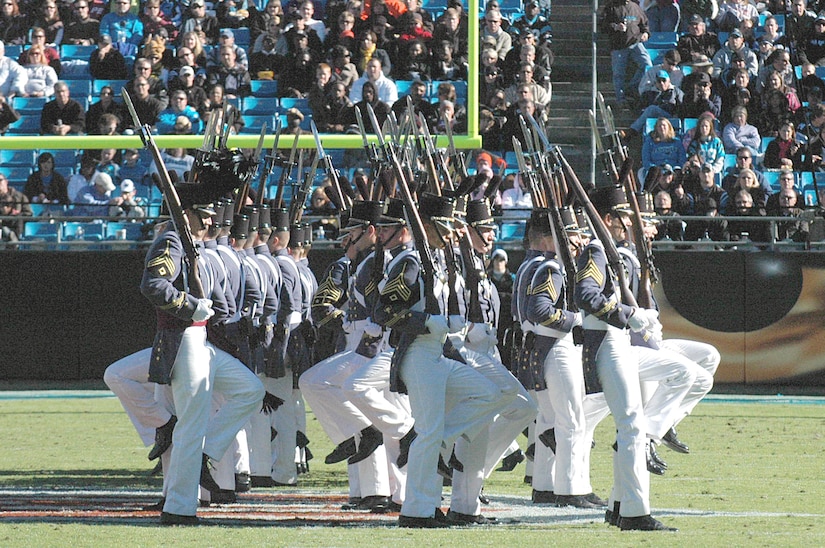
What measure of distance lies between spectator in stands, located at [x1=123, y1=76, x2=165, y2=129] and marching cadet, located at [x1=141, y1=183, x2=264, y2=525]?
1004 centimetres

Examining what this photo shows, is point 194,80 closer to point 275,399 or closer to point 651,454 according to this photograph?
point 275,399

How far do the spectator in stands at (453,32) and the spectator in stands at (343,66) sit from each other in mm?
1125

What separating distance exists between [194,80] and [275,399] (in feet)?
30.2

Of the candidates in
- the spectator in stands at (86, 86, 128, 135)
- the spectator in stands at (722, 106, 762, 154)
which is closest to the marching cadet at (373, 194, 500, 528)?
the spectator in stands at (86, 86, 128, 135)

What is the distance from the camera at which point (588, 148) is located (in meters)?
18.9

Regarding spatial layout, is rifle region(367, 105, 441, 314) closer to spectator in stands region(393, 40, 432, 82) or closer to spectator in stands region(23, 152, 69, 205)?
spectator in stands region(393, 40, 432, 82)

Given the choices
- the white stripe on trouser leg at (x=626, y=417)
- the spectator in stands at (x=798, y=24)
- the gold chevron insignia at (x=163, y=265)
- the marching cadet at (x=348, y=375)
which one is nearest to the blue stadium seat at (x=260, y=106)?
the spectator in stands at (x=798, y=24)

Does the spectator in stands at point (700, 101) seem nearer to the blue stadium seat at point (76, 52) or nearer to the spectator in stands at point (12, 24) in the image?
the blue stadium seat at point (76, 52)

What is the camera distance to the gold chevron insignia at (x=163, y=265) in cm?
832

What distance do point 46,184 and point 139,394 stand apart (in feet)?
33.1

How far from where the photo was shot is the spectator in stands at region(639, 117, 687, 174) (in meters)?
18.0

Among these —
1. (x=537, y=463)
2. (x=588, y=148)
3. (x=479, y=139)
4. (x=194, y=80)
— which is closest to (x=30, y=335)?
(x=194, y=80)

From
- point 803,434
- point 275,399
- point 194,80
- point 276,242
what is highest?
point 194,80

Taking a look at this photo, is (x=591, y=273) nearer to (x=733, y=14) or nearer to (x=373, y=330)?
(x=373, y=330)
